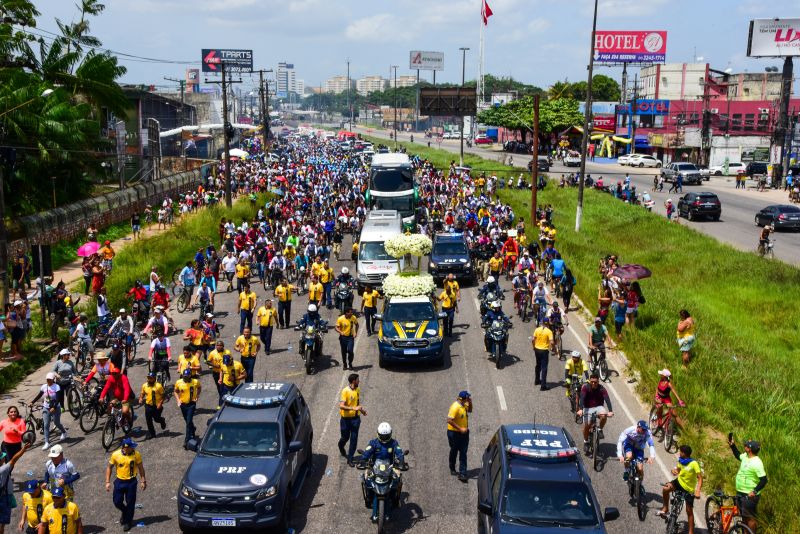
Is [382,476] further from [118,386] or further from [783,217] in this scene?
[783,217]

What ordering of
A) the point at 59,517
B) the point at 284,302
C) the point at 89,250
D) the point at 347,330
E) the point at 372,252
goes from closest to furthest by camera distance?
the point at 59,517
the point at 347,330
the point at 284,302
the point at 89,250
the point at 372,252

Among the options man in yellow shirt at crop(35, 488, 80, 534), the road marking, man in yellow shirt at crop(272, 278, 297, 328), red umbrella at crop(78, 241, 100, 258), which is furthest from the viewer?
red umbrella at crop(78, 241, 100, 258)

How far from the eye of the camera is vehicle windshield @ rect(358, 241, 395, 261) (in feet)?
97.5

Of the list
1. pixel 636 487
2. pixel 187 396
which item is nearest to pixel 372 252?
pixel 187 396

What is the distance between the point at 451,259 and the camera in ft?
101

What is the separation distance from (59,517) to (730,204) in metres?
54.8

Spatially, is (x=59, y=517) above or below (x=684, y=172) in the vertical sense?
below

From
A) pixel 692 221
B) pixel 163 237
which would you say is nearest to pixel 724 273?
pixel 692 221

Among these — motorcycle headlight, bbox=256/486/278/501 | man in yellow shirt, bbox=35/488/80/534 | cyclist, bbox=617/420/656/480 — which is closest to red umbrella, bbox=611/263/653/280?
cyclist, bbox=617/420/656/480

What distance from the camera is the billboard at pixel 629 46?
109188 mm

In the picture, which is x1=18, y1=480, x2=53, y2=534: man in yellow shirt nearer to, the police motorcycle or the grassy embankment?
the police motorcycle

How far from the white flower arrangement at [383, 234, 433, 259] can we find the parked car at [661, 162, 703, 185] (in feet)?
151

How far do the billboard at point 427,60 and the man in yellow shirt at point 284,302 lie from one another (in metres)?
139

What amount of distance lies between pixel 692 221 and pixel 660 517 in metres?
39.2
